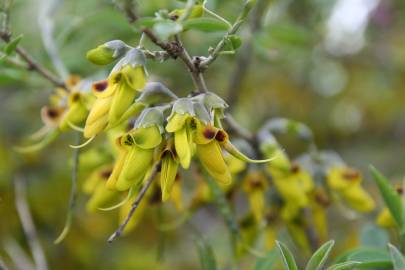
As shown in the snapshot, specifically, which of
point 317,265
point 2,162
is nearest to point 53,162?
point 2,162

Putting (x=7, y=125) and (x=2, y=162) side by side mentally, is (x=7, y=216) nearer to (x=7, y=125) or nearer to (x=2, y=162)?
(x=2, y=162)

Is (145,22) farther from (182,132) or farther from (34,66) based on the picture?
(34,66)

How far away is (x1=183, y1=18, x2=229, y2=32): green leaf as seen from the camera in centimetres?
81

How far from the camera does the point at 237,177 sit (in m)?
1.21

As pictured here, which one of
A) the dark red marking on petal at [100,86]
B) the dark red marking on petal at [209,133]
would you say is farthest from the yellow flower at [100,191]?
the dark red marking on petal at [209,133]

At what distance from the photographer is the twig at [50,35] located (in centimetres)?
135

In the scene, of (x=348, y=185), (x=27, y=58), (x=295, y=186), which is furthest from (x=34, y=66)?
(x=348, y=185)

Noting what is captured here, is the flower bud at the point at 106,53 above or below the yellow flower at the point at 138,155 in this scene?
above

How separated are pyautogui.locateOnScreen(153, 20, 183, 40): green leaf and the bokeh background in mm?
551

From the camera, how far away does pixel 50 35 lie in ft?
4.74

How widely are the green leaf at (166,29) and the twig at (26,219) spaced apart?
747 millimetres

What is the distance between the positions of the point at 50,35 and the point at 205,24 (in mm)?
705

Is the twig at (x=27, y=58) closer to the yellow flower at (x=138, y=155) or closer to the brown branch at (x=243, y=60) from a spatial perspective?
the yellow flower at (x=138, y=155)

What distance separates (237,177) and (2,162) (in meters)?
0.78
